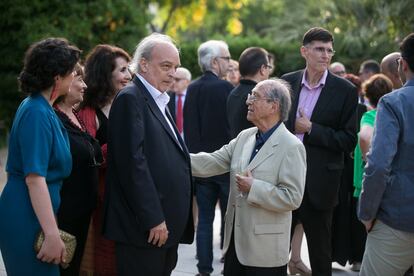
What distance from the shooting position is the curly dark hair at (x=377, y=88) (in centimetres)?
650

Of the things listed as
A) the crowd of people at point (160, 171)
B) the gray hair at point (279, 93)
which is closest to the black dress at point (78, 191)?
the crowd of people at point (160, 171)

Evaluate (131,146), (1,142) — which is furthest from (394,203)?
(1,142)

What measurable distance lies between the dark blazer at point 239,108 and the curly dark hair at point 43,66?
2.63m

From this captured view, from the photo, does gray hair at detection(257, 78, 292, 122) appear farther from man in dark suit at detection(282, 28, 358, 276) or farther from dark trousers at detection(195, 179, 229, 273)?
dark trousers at detection(195, 179, 229, 273)

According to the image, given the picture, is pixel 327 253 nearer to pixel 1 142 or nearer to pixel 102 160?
pixel 102 160

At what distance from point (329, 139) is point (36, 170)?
9.03 ft

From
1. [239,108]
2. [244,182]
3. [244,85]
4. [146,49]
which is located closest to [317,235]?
[239,108]

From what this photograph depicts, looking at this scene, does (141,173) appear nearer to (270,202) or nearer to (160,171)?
(160,171)

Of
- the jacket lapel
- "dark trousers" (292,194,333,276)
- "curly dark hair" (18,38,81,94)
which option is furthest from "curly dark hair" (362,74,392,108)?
"curly dark hair" (18,38,81,94)

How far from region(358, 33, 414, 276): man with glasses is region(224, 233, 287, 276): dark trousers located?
2.33 ft

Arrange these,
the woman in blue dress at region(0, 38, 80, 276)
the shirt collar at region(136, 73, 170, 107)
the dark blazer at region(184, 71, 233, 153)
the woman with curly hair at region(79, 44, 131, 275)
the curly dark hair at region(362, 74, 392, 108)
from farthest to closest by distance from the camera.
Answer: the dark blazer at region(184, 71, 233, 153)
the curly dark hair at region(362, 74, 392, 108)
the woman with curly hair at region(79, 44, 131, 275)
the shirt collar at region(136, 73, 170, 107)
the woman in blue dress at region(0, 38, 80, 276)

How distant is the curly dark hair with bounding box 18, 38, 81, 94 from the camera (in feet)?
13.4

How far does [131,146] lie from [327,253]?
2.49 metres

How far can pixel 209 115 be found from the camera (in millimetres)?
7609
